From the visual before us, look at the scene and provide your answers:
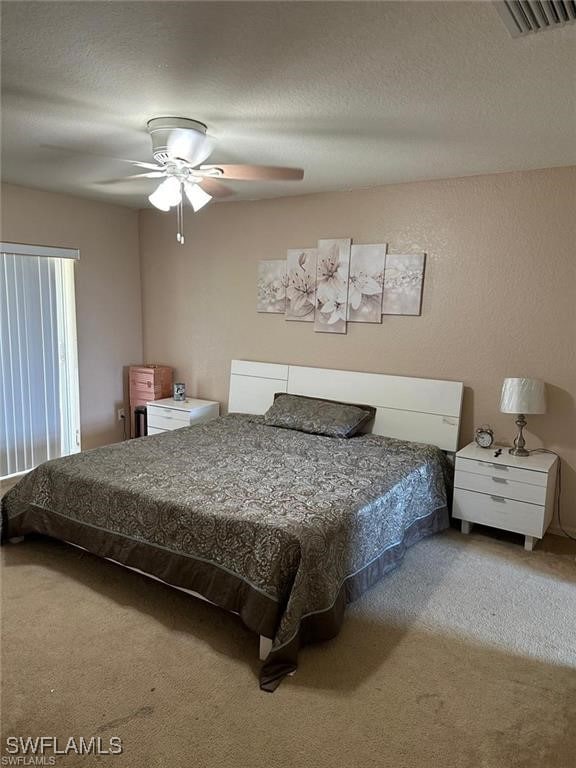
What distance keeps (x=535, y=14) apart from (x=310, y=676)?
247 centimetres

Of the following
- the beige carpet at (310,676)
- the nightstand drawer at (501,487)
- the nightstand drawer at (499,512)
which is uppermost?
the nightstand drawer at (501,487)

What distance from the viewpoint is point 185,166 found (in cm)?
276

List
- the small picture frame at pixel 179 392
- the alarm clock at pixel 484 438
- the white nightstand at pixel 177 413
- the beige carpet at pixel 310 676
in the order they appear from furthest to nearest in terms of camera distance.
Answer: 1. the small picture frame at pixel 179 392
2. the white nightstand at pixel 177 413
3. the alarm clock at pixel 484 438
4. the beige carpet at pixel 310 676

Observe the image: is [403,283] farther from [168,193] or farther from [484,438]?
[168,193]

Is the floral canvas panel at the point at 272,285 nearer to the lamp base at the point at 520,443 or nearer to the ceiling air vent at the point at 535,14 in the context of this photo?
the lamp base at the point at 520,443

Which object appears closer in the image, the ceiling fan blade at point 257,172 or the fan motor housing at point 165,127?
the fan motor housing at point 165,127

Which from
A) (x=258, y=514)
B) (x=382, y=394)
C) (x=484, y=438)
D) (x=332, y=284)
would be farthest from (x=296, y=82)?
(x=484, y=438)

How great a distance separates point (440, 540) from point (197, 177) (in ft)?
8.80

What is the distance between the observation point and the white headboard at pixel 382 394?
3740 millimetres

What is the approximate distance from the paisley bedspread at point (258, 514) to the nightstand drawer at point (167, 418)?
0.86 metres

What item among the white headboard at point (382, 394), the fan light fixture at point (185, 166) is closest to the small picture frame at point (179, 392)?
the white headboard at point (382, 394)

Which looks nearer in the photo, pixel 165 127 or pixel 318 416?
pixel 165 127

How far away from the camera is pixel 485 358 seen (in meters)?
3.65

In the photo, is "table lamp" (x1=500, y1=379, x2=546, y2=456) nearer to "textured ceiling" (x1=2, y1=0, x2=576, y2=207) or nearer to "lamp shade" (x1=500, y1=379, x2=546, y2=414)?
"lamp shade" (x1=500, y1=379, x2=546, y2=414)
